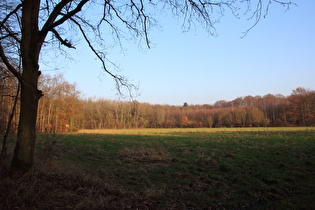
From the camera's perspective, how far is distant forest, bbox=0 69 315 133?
127 feet

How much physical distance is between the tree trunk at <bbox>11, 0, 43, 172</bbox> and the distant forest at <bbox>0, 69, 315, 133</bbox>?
9.17 ft

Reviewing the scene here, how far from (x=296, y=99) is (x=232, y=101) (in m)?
49.8

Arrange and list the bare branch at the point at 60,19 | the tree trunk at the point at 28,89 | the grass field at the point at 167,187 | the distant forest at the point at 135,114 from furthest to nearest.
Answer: the distant forest at the point at 135,114
the bare branch at the point at 60,19
the tree trunk at the point at 28,89
the grass field at the point at 167,187

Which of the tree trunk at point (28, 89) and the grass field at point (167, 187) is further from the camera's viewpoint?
the tree trunk at point (28, 89)

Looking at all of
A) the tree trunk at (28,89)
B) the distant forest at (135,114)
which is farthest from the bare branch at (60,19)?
the distant forest at (135,114)

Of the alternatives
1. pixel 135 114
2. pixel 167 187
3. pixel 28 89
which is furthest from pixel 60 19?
pixel 135 114

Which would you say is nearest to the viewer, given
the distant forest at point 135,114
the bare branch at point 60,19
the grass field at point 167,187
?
the grass field at point 167,187

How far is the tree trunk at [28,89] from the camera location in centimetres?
515

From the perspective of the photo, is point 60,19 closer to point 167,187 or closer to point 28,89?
point 28,89

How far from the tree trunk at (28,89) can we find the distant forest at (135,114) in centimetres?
280

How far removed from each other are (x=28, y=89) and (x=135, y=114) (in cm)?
1144

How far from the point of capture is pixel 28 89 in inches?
206

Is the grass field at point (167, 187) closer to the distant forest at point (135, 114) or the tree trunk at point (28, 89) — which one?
the tree trunk at point (28, 89)

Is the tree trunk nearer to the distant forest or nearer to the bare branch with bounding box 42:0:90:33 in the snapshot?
the bare branch with bounding box 42:0:90:33
